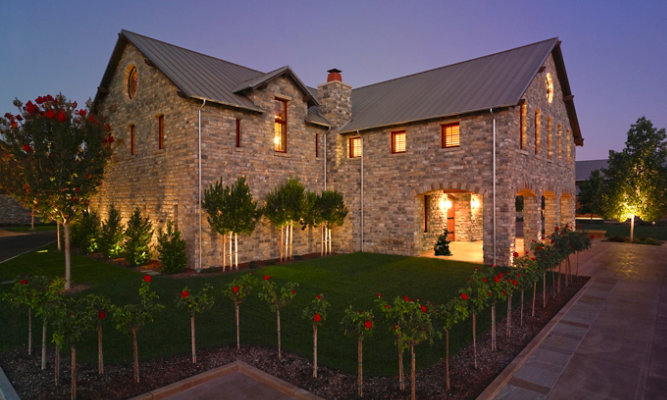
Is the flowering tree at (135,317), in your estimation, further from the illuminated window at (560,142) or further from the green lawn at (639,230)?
the green lawn at (639,230)

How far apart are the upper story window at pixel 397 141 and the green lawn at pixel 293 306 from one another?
197 inches

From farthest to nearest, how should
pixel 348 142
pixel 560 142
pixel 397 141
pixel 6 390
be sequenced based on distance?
pixel 560 142 < pixel 348 142 < pixel 397 141 < pixel 6 390

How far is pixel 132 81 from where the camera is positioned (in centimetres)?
1652

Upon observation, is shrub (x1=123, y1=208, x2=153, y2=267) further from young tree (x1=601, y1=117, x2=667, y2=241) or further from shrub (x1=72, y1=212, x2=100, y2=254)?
young tree (x1=601, y1=117, x2=667, y2=241)

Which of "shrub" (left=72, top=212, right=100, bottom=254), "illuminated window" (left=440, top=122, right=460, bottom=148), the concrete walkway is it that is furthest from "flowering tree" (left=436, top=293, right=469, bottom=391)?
"shrub" (left=72, top=212, right=100, bottom=254)

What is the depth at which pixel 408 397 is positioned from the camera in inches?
178

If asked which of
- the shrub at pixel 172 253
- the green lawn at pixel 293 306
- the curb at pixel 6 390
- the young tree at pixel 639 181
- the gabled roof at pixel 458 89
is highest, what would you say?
the gabled roof at pixel 458 89

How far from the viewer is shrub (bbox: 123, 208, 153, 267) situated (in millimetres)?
14180

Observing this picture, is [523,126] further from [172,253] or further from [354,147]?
[172,253]

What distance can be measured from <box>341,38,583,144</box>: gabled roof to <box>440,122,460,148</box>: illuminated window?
0.71 metres

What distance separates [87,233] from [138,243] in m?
5.83

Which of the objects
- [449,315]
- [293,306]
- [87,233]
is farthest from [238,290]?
[87,233]

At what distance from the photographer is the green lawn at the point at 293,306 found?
20.1 ft


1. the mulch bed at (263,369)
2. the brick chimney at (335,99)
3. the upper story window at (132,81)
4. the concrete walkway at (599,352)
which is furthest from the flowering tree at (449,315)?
the upper story window at (132,81)
